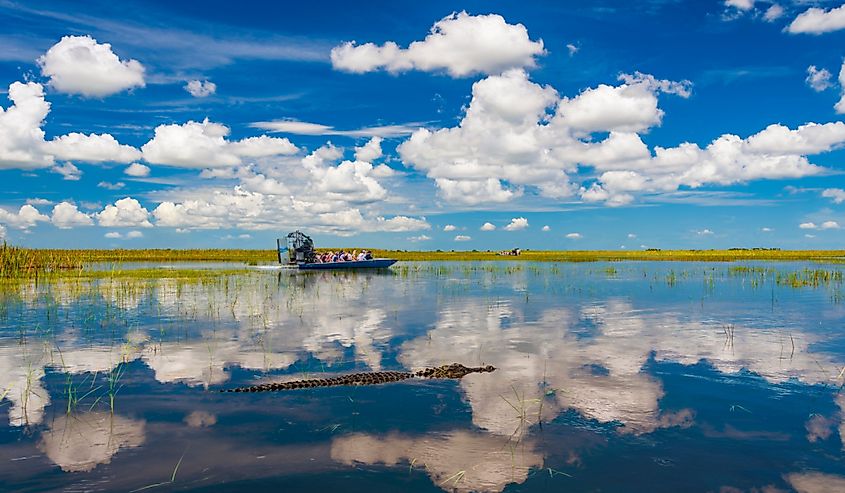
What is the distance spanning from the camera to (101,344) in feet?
61.1

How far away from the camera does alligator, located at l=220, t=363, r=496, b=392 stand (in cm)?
1306

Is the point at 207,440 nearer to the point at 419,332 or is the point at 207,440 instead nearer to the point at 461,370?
the point at 461,370

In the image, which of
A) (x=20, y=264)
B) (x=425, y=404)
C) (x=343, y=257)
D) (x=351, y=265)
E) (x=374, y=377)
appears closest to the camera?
(x=425, y=404)

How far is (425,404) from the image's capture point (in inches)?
465

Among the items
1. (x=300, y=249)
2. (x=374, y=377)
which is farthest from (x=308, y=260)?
(x=374, y=377)

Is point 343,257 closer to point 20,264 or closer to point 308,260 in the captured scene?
point 308,260

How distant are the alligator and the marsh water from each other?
1.34ft

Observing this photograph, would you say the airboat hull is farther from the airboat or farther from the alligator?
the alligator

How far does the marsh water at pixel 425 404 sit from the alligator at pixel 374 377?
41cm

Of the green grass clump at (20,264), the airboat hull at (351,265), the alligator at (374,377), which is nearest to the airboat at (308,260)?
the airboat hull at (351,265)

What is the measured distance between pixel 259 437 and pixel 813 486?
845cm

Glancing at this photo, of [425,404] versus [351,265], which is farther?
[351,265]

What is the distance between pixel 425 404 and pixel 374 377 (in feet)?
7.08

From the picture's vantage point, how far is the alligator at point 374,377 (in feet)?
42.9
